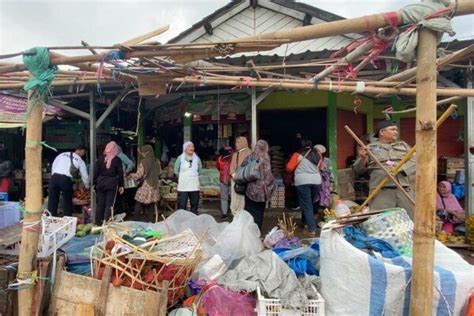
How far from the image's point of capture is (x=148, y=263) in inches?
114

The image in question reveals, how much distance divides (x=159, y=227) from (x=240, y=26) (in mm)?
7914

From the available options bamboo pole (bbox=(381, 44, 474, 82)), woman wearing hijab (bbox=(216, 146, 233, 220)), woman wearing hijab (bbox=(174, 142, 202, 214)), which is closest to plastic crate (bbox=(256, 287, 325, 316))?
bamboo pole (bbox=(381, 44, 474, 82))

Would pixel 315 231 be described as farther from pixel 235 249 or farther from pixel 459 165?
pixel 459 165

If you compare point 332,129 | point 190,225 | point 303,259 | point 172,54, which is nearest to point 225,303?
point 303,259

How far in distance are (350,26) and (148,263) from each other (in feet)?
7.61

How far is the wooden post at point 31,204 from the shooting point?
288 cm

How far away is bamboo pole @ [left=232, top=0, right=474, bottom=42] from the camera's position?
2.06 metres

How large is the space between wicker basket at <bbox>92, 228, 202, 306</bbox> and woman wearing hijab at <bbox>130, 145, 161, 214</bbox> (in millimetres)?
4814

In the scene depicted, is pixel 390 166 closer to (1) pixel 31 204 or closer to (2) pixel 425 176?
(2) pixel 425 176

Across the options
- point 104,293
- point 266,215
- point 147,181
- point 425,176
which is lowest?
point 266,215

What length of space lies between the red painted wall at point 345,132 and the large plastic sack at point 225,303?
6597 millimetres

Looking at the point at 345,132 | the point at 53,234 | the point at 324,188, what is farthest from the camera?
the point at 345,132

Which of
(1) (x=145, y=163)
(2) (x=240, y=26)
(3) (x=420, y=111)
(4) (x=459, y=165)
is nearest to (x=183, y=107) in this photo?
(1) (x=145, y=163)

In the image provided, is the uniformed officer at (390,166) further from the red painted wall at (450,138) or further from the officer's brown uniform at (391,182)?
the red painted wall at (450,138)
